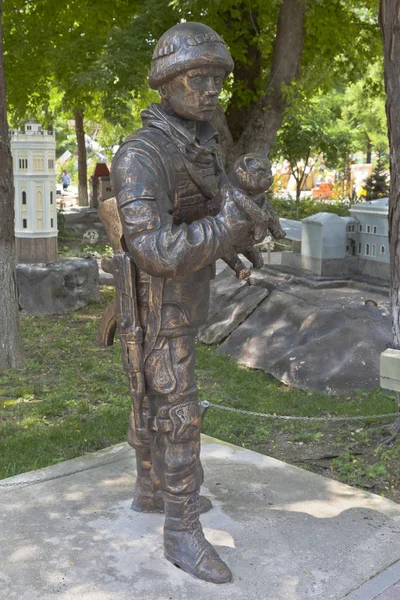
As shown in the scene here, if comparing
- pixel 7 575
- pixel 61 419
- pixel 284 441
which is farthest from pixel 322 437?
pixel 7 575

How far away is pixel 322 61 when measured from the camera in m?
11.9

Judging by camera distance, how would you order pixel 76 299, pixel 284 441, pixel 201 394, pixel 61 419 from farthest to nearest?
pixel 76 299
pixel 201 394
pixel 61 419
pixel 284 441

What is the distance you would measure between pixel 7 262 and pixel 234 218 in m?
4.97

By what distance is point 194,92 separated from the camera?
11.5 ft

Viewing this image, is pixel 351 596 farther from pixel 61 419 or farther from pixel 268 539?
pixel 61 419

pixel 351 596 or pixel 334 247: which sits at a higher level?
pixel 334 247

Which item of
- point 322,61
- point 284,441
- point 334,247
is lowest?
point 284,441

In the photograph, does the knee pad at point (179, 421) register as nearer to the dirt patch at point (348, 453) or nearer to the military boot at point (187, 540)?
the military boot at point (187, 540)

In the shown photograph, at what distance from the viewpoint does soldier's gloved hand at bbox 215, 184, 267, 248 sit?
11.0 ft

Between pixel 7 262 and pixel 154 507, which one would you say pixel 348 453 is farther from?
pixel 7 262

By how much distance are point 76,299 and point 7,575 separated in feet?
25.0

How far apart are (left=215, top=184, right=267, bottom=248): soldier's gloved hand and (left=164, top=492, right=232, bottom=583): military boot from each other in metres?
1.29

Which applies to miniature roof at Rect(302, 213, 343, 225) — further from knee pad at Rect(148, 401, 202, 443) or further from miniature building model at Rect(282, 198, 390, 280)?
knee pad at Rect(148, 401, 202, 443)

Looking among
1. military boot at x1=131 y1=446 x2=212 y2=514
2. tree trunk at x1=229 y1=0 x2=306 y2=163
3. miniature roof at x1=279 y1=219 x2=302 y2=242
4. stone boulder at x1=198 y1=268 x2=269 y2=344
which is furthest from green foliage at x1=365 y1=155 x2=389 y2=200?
military boot at x1=131 y1=446 x2=212 y2=514
